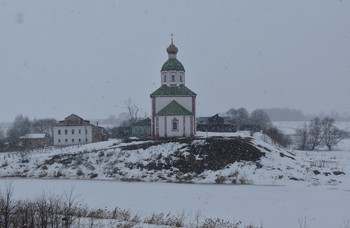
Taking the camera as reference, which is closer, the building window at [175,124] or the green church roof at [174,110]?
the green church roof at [174,110]

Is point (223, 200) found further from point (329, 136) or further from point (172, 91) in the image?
point (329, 136)

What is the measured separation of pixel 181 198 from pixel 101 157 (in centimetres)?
1493

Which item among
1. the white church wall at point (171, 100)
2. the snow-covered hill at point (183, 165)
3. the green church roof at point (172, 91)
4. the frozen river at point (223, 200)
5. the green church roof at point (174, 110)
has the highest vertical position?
the green church roof at point (172, 91)

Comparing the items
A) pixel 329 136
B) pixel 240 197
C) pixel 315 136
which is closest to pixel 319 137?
pixel 315 136

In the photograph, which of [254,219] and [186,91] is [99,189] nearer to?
[254,219]

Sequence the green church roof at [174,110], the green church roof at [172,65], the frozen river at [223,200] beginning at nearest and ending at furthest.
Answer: the frozen river at [223,200] < the green church roof at [174,110] < the green church roof at [172,65]

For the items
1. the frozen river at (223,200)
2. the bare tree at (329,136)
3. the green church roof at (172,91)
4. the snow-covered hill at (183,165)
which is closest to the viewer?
the frozen river at (223,200)

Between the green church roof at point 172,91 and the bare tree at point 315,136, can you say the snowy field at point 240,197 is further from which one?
the bare tree at point 315,136

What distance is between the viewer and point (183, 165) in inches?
1348

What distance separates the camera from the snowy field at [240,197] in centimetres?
1875

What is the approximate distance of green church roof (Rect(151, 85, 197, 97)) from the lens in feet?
148

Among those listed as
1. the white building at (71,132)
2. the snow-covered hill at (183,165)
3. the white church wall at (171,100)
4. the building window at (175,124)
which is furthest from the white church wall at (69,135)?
the building window at (175,124)

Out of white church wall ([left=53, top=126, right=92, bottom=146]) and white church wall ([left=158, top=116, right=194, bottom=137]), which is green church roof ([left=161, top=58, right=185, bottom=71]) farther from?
white church wall ([left=53, top=126, right=92, bottom=146])

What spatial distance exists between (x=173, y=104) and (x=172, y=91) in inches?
66.1
